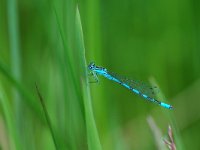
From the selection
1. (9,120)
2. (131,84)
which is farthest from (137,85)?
(9,120)

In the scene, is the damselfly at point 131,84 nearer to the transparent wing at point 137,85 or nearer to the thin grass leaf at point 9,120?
the transparent wing at point 137,85

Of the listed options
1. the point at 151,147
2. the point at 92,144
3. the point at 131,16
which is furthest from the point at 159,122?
the point at 92,144

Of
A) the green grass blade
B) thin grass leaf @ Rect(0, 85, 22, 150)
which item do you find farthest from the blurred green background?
the green grass blade

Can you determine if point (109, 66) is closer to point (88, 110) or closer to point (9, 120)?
point (9, 120)

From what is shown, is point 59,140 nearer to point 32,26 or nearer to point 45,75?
point 45,75

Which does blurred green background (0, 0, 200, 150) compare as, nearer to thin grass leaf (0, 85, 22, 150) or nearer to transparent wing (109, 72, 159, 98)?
thin grass leaf (0, 85, 22, 150)

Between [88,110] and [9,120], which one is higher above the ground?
[9,120]

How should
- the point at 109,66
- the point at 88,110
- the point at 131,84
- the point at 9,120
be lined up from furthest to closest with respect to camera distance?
the point at 109,66 < the point at 131,84 < the point at 9,120 < the point at 88,110

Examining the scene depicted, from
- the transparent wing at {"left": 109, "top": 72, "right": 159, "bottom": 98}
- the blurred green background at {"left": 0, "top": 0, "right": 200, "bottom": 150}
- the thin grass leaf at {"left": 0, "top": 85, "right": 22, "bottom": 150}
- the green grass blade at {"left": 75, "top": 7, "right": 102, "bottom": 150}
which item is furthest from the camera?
the transparent wing at {"left": 109, "top": 72, "right": 159, "bottom": 98}
